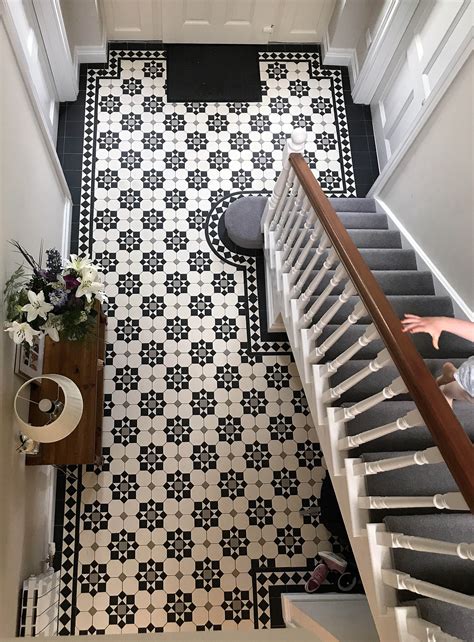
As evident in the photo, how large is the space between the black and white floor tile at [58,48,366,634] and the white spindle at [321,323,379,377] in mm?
1350

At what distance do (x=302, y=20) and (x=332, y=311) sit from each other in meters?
3.38

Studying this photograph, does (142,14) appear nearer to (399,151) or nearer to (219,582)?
(399,151)

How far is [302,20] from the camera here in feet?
15.0

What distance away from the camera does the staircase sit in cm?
160

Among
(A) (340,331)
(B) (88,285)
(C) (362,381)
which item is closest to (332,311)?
(A) (340,331)

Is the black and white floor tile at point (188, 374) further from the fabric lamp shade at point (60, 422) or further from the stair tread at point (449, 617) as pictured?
the stair tread at point (449, 617)

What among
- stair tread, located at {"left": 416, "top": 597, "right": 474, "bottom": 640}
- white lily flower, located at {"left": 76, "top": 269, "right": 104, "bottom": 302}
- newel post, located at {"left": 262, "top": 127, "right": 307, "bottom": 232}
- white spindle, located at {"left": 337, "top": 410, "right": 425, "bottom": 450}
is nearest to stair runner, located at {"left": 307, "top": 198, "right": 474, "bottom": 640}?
stair tread, located at {"left": 416, "top": 597, "right": 474, "bottom": 640}

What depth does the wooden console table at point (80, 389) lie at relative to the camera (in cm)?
296

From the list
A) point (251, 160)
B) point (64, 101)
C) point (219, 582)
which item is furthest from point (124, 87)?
point (219, 582)

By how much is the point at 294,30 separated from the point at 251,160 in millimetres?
1314

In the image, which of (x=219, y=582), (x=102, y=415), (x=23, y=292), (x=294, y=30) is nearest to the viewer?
(x=23, y=292)

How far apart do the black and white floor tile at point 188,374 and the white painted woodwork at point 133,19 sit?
0.14m

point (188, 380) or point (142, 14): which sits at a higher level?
point (142, 14)

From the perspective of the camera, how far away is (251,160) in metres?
4.38
